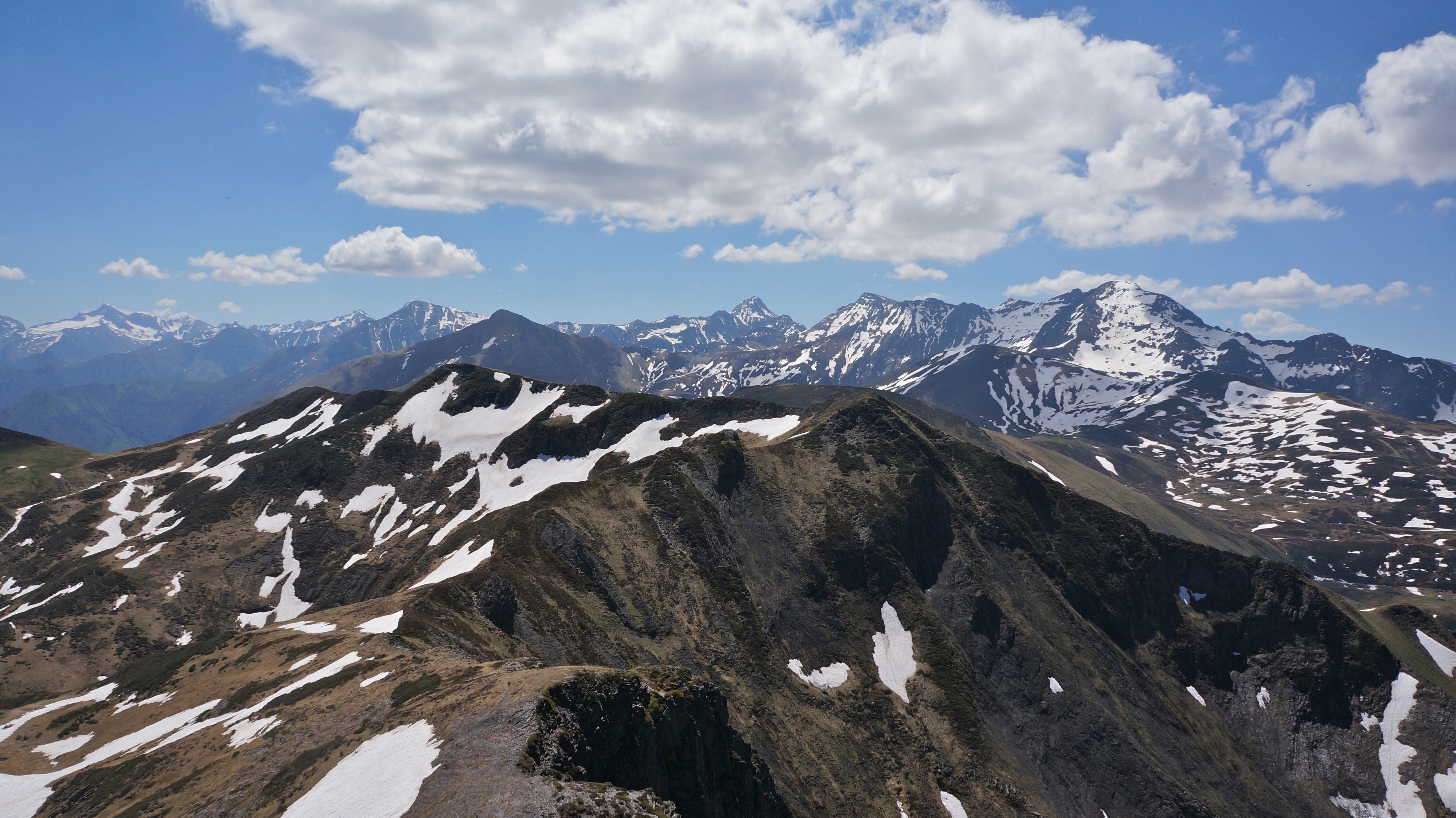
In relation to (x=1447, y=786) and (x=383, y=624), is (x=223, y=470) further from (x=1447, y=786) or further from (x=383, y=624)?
(x=1447, y=786)

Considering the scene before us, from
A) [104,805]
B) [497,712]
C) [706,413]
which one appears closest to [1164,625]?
[706,413]

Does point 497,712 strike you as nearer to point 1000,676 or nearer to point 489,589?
point 489,589

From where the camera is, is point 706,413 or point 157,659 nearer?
point 157,659

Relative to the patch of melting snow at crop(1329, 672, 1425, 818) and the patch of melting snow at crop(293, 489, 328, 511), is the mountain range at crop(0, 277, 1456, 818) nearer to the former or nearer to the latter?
the patch of melting snow at crop(1329, 672, 1425, 818)

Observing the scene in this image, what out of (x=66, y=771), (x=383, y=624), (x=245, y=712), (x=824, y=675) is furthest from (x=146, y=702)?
(x=824, y=675)

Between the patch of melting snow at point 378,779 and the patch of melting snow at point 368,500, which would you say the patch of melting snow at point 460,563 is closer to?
the patch of melting snow at point 378,779

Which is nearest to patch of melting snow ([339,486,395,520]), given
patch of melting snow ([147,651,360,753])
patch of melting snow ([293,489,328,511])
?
patch of melting snow ([293,489,328,511])
